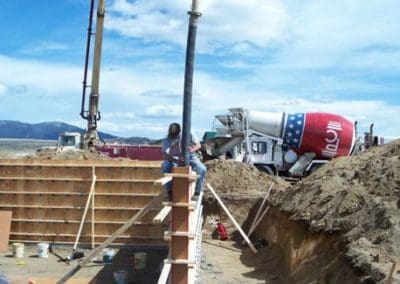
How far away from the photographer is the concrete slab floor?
39.6 feet

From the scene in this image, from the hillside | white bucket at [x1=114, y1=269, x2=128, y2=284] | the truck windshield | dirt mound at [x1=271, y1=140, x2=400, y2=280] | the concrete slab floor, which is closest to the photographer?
dirt mound at [x1=271, y1=140, x2=400, y2=280]

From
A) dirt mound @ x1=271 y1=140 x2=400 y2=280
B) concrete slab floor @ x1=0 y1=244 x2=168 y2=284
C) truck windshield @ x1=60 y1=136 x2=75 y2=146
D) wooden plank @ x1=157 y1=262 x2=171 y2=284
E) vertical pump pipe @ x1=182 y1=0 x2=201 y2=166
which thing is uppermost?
vertical pump pipe @ x1=182 y1=0 x2=201 y2=166

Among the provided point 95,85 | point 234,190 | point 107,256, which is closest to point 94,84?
point 95,85

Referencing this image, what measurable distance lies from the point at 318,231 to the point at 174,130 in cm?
332

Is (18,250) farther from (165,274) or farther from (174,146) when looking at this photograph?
(165,274)

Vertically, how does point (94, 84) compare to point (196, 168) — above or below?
above

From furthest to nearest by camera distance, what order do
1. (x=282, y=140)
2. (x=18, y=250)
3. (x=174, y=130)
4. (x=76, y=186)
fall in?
(x=282, y=140), (x=76, y=186), (x=18, y=250), (x=174, y=130)

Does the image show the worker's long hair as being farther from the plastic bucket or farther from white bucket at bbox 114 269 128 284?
→ the plastic bucket

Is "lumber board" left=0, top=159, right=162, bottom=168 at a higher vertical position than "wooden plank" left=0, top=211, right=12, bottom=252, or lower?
higher

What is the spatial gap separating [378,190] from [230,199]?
25.1 ft

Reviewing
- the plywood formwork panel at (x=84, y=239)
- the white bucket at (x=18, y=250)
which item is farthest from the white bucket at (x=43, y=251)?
the plywood formwork panel at (x=84, y=239)

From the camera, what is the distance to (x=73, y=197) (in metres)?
15.4

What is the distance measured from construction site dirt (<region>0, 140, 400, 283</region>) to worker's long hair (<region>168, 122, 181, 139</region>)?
3080 mm

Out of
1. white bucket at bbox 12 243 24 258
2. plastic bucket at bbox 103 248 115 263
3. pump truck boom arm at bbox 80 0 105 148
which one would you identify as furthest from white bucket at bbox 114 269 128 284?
pump truck boom arm at bbox 80 0 105 148
